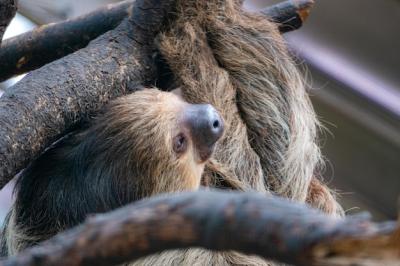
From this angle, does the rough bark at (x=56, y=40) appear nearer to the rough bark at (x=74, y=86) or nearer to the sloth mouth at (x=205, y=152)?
the rough bark at (x=74, y=86)

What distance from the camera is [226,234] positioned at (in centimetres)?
112

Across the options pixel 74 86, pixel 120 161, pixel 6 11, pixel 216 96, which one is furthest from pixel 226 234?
pixel 216 96

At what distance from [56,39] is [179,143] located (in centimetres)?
60

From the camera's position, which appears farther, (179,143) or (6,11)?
(179,143)

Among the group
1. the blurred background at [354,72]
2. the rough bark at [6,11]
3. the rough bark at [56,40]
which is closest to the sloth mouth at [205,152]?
the rough bark at [56,40]

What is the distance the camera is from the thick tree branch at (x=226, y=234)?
41.4 inches

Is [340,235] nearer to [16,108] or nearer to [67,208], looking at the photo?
[16,108]

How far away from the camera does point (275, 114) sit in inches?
121

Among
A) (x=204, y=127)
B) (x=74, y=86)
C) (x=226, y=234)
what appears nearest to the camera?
(x=226, y=234)

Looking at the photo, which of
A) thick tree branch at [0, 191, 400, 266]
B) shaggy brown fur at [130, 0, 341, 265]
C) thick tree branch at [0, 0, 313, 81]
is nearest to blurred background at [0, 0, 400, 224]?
shaggy brown fur at [130, 0, 341, 265]

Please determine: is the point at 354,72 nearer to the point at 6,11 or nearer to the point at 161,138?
the point at 161,138

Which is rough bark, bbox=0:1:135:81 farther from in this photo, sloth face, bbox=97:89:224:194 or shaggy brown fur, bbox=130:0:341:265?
sloth face, bbox=97:89:224:194

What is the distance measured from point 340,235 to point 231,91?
2011 mm

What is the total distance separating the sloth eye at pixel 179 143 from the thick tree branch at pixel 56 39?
0.48 metres
